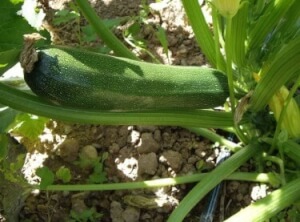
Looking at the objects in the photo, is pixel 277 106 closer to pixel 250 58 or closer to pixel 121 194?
pixel 250 58

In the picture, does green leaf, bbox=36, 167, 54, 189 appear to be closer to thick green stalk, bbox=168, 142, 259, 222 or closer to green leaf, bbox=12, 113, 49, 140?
green leaf, bbox=12, 113, 49, 140

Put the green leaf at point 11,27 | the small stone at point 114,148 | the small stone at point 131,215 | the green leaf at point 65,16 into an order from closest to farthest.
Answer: the green leaf at point 11,27 < the small stone at point 131,215 < the small stone at point 114,148 < the green leaf at point 65,16

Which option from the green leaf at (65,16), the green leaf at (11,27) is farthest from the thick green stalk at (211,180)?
the green leaf at (65,16)

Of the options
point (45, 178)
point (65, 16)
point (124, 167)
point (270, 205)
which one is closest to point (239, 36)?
point (270, 205)

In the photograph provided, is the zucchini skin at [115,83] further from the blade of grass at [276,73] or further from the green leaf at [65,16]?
the green leaf at [65,16]

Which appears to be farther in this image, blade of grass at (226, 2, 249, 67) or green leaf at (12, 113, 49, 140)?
green leaf at (12, 113, 49, 140)

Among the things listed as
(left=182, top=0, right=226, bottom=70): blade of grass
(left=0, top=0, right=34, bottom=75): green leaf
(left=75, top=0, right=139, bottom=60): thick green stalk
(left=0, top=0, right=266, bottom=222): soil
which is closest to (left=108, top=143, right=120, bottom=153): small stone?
(left=0, top=0, right=266, bottom=222): soil
